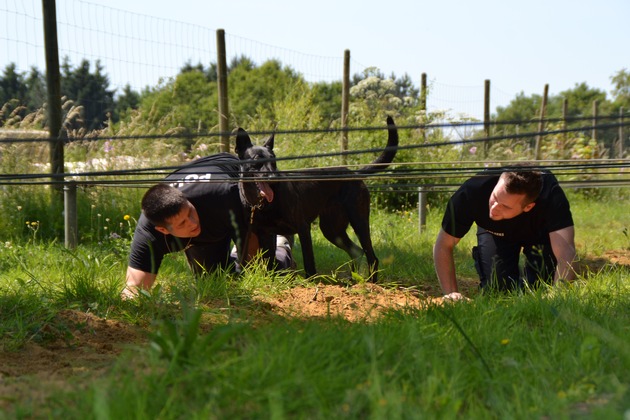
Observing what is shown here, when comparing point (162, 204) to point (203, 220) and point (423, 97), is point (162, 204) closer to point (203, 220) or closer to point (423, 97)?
point (203, 220)

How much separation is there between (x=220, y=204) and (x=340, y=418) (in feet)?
10.9

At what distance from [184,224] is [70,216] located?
7.95 feet

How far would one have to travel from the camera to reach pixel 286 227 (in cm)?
597

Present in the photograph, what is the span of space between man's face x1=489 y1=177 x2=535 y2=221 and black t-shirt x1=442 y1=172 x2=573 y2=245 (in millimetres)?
154

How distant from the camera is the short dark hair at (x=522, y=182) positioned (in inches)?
175

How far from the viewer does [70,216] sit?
22.7 ft

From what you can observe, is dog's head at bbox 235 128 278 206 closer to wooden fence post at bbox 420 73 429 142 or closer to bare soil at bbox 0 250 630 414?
bare soil at bbox 0 250 630 414

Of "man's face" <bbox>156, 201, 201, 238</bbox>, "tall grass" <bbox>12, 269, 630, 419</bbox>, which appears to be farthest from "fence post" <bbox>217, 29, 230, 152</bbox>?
"tall grass" <bbox>12, 269, 630, 419</bbox>

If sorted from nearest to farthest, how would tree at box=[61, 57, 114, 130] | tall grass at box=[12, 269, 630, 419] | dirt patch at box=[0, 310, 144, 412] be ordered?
1. tall grass at box=[12, 269, 630, 419]
2. dirt patch at box=[0, 310, 144, 412]
3. tree at box=[61, 57, 114, 130]

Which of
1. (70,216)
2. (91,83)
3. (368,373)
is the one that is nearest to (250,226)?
(70,216)

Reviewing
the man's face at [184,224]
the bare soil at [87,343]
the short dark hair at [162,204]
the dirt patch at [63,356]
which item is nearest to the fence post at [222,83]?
the man's face at [184,224]

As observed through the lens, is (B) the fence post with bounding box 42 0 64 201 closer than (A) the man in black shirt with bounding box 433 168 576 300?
No

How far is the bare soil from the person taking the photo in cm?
262

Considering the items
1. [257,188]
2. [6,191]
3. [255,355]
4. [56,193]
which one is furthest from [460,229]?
[6,191]
